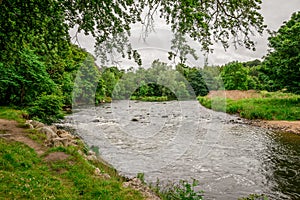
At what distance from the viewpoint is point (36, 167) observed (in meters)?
6.54

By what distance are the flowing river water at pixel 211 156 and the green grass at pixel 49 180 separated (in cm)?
271

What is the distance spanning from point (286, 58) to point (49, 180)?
2393 centimetres

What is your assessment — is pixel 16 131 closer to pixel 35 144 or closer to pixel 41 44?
pixel 35 144

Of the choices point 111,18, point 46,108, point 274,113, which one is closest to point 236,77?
point 274,113

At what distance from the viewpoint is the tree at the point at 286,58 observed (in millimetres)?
22938

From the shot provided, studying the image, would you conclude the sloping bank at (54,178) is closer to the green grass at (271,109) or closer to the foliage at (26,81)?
the foliage at (26,81)

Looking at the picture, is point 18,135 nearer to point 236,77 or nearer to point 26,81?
point 26,81

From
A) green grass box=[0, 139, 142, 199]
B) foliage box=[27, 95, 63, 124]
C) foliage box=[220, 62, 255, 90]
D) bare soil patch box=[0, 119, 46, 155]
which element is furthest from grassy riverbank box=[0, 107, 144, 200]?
foliage box=[220, 62, 255, 90]

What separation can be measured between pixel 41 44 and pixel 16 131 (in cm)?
593

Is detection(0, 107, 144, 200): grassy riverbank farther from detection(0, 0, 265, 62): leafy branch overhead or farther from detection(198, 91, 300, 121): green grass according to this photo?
detection(198, 91, 300, 121): green grass

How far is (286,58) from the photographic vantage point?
23.6 m

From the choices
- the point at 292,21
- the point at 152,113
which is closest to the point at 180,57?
the point at 152,113

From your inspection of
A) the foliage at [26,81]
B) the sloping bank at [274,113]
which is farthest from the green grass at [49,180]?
the sloping bank at [274,113]

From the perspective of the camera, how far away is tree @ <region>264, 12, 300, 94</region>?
903 inches
